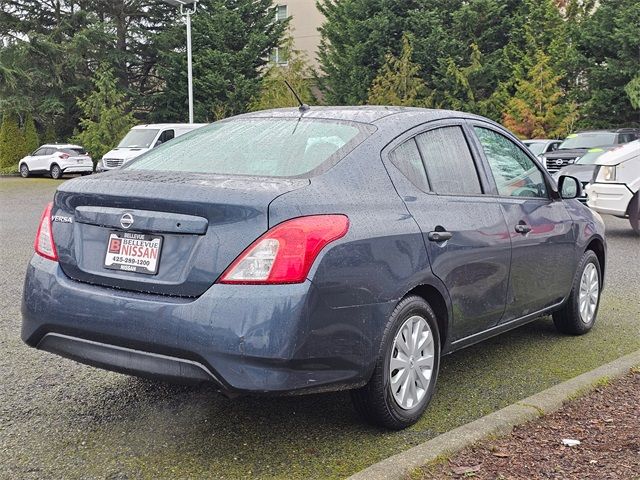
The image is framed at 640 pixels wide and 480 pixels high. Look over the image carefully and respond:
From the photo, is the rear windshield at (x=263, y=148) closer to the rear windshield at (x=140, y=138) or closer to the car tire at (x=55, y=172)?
the rear windshield at (x=140, y=138)

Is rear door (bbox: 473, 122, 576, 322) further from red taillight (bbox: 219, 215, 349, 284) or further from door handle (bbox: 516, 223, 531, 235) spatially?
red taillight (bbox: 219, 215, 349, 284)

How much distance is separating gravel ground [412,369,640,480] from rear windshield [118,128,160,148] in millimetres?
20889

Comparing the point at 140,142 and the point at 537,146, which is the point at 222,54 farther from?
the point at 537,146

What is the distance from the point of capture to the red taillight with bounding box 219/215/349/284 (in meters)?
3.14

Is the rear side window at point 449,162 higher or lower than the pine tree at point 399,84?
lower

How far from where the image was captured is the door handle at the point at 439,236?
3849mm

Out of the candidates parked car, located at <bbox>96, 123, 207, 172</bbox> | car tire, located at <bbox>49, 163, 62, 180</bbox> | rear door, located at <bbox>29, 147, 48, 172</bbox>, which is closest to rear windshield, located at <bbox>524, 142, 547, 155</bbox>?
parked car, located at <bbox>96, 123, 207, 172</bbox>

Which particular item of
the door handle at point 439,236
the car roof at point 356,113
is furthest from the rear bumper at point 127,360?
the car roof at point 356,113

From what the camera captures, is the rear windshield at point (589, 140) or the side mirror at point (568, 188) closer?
the side mirror at point (568, 188)

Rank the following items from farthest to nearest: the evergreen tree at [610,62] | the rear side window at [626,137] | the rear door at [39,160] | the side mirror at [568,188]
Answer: the rear door at [39,160] → the evergreen tree at [610,62] → the rear side window at [626,137] → the side mirror at [568,188]

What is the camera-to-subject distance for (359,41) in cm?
3800

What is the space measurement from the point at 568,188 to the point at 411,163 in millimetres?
1929

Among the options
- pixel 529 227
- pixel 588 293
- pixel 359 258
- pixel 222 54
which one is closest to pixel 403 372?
pixel 359 258

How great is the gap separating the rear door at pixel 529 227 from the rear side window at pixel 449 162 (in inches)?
8.7
